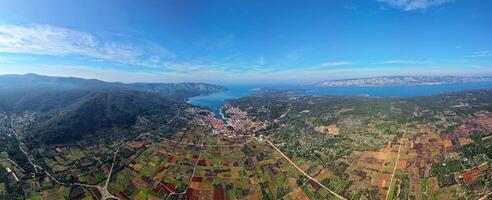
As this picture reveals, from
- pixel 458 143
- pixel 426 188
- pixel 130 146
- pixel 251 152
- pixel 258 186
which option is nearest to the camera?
pixel 426 188

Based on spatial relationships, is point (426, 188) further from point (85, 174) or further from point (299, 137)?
point (85, 174)

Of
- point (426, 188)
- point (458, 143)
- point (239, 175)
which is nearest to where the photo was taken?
point (426, 188)

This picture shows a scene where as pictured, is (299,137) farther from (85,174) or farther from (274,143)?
(85,174)

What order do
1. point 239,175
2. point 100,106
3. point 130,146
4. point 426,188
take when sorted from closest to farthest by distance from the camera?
point 426,188, point 239,175, point 130,146, point 100,106

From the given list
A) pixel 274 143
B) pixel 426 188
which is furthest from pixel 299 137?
pixel 426 188

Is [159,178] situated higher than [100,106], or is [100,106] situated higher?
[100,106]

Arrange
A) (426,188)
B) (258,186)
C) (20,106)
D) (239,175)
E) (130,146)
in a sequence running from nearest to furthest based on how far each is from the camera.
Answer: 1. (426,188)
2. (258,186)
3. (239,175)
4. (130,146)
5. (20,106)

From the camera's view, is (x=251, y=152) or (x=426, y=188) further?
(x=251, y=152)

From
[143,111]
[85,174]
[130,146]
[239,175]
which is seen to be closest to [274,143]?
[239,175]

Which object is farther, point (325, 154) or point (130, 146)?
point (130, 146)
